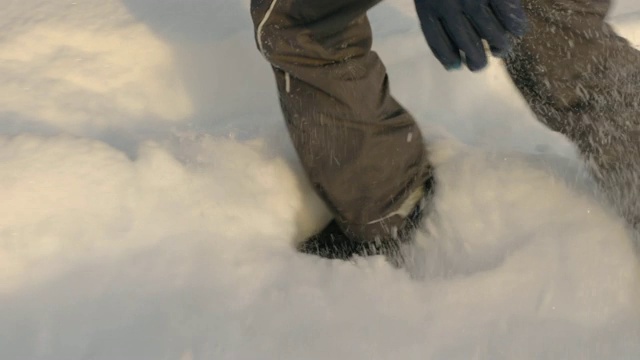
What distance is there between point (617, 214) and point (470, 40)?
301mm

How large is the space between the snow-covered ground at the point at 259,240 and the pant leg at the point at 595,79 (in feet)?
0.17

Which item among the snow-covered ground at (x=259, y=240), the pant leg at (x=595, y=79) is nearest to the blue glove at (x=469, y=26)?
the pant leg at (x=595, y=79)

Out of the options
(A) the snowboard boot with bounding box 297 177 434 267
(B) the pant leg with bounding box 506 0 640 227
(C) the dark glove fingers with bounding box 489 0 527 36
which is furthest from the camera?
(A) the snowboard boot with bounding box 297 177 434 267

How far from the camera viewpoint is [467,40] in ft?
2.66

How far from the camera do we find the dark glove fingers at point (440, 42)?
2.68ft

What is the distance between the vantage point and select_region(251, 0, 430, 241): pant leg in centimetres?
94

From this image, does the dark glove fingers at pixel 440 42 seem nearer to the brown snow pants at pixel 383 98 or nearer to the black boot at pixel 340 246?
the brown snow pants at pixel 383 98

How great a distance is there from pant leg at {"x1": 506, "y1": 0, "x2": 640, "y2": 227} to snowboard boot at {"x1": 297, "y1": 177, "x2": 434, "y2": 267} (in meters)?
0.23

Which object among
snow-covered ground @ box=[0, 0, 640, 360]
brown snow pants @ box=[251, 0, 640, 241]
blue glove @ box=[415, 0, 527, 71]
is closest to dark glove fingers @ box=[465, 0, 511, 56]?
blue glove @ box=[415, 0, 527, 71]

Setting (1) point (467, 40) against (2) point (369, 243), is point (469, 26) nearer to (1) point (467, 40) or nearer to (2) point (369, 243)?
(1) point (467, 40)

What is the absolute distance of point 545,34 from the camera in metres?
0.91

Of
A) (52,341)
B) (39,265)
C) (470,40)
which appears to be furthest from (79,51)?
(470,40)

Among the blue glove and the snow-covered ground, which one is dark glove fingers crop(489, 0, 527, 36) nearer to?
the blue glove

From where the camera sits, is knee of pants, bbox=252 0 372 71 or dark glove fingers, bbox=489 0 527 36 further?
knee of pants, bbox=252 0 372 71
